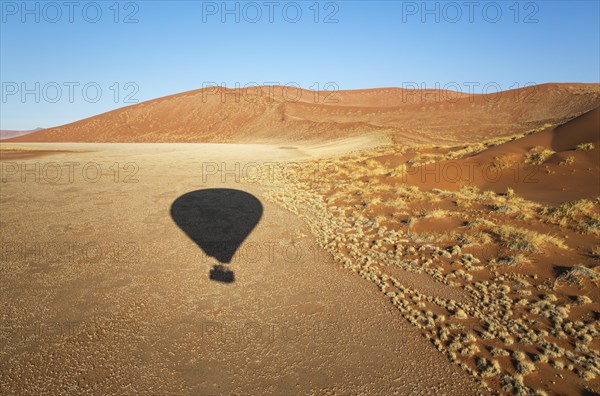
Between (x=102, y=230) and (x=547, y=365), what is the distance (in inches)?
403

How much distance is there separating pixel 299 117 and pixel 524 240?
6666 centimetres

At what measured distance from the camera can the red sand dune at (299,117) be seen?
55844 millimetres

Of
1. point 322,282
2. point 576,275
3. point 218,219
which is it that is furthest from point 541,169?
point 218,219

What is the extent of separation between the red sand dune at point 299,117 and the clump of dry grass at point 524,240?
37271 mm

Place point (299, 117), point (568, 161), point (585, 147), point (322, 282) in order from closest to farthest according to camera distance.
Result: point (322, 282) < point (568, 161) < point (585, 147) < point (299, 117)

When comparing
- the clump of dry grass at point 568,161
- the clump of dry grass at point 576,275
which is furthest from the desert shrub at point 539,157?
the clump of dry grass at point 576,275

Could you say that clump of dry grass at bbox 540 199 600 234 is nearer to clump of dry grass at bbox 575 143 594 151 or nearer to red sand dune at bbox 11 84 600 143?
clump of dry grass at bbox 575 143 594 151

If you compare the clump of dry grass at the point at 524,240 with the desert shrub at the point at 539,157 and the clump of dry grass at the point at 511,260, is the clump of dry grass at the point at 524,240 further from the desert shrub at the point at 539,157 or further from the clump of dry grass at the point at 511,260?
the desert shrub at the point at 539,157

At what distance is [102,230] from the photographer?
9.08 meters

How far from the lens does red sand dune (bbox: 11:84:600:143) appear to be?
183 ft

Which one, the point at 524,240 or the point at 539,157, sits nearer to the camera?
the point at 524,240

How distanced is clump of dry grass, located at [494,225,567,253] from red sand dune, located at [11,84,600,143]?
3727cm

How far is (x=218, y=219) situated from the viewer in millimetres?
9977

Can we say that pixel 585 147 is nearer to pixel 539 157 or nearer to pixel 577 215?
pixel 539 157
